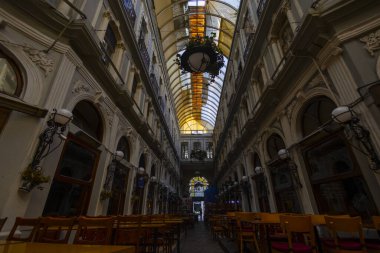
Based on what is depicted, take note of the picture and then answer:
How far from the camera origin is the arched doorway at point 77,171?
5.11 meters

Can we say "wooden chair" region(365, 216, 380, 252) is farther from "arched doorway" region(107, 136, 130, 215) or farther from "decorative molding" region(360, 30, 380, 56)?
"arched doorway" region(107, 136, 130, 215)

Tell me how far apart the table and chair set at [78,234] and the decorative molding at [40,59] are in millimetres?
3667

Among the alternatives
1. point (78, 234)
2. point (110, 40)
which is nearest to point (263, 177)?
point (78, 234)

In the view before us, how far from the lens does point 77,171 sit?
19.2ft

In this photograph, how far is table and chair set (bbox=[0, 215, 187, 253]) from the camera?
1.07 metres

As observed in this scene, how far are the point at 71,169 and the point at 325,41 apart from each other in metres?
8.07

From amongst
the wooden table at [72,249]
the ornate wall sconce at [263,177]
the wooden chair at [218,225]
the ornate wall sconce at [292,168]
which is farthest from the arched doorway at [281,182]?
the wooden table at [72,249]

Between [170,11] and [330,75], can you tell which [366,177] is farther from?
[170,11]

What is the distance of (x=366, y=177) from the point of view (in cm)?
426

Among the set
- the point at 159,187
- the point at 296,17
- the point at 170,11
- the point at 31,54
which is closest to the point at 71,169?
the point at 31,54

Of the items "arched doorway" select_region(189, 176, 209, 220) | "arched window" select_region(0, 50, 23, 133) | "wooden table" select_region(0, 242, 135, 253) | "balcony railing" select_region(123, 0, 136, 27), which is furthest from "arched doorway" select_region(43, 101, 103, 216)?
"arched doorway" select_region(189, 176, 209, 220)

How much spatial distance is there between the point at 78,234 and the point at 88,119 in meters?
5.47

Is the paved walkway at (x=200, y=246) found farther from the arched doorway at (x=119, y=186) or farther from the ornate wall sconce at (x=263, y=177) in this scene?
the ornate wall sconce at (x=263, y=177)

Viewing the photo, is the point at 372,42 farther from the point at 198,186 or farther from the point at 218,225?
the point at 198,186
